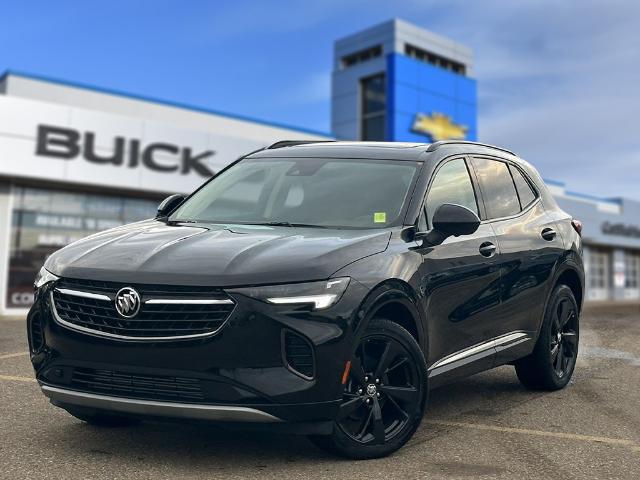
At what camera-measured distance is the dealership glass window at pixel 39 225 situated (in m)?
19.0

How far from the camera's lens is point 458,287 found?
14.7 ft

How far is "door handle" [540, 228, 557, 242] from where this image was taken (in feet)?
18.9

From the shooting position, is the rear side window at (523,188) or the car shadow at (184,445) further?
the rear side window at (523,188)

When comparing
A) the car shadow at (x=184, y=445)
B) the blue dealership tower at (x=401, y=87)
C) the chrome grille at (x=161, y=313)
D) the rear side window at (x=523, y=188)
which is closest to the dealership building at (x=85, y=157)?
the rear side window at (x=523, y=188)

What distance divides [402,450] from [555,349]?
2437 millimetres

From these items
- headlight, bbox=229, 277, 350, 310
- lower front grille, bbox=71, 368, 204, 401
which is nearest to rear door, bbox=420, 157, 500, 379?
headlight, bbox=229, 277, 350, 310

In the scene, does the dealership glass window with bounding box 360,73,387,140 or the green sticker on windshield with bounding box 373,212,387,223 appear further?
the dealership glass window with bounding box 360,73,387,140

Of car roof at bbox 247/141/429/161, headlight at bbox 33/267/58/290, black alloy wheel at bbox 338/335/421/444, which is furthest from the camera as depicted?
car roof at bbox 247/141/429/161

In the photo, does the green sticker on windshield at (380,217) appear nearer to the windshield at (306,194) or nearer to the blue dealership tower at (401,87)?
the windshield at (306,194)

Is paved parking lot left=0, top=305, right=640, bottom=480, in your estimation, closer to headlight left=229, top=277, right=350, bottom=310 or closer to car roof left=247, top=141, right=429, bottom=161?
headlight left=229, top=277, right=350, bottom=310

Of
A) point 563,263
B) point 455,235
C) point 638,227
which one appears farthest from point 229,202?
point 638,227

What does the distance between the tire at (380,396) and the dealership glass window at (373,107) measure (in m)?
44.2

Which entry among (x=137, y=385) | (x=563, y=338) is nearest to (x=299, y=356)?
(x=137, y=385)

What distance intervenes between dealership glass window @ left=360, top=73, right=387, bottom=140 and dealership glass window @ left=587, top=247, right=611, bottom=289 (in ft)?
50.0
